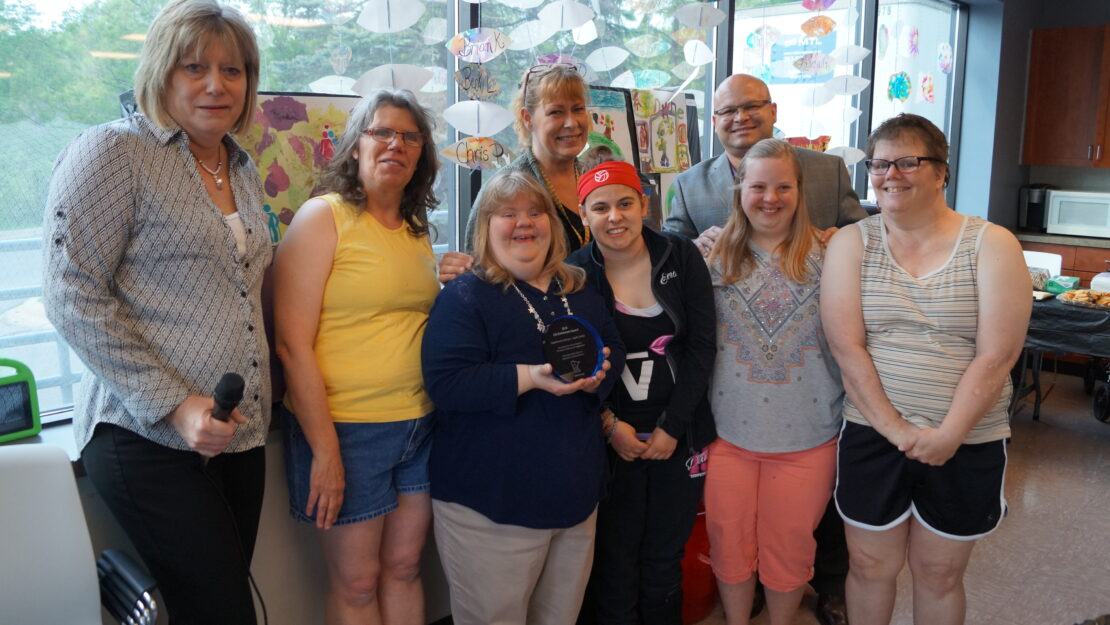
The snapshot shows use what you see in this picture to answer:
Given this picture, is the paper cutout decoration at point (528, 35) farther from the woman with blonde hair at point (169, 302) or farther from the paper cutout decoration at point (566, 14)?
the woman with blonde hair at point (169, 302)

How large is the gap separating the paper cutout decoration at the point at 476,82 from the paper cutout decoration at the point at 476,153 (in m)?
0.17

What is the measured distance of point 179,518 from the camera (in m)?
1.44

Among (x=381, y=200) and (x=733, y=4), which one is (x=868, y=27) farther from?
(x=381, y=200)

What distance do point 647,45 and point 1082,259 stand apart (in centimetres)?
397

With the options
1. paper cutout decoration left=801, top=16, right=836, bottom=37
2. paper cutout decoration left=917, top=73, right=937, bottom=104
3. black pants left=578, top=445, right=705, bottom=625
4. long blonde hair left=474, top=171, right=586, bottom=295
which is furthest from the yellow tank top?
paper cutout decoration left=917, top=73, right=937, bottom=104

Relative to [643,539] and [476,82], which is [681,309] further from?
[476,82]

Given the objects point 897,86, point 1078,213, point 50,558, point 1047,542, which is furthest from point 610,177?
point 1078,213

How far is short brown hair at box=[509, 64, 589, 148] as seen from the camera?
2.26 meters

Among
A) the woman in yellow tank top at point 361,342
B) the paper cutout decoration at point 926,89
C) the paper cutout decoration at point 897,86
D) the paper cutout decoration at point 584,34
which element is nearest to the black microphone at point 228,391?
the woman in yellow tank top at point 361,342

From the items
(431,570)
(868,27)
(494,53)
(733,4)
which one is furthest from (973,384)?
(868,27)

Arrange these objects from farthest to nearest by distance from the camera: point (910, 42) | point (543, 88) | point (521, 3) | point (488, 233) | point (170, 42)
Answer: point (910, 42) → point (521, 3) → point (543, 88) → point (488, 233) → point (170, 42)

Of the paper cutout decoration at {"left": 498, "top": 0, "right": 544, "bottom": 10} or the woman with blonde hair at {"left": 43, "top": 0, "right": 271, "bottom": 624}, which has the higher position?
the paper cutout decoration at {"left": 498, "top": 0, "right": 544, "bottom": 10}

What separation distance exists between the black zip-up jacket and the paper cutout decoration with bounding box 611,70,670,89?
1543mm

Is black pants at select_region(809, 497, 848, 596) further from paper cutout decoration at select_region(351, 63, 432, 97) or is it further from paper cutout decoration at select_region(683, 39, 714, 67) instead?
paper cutout decoration at select_region(683, 39, 714, 67)
